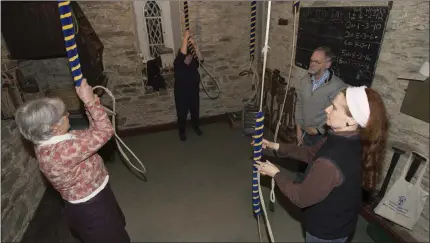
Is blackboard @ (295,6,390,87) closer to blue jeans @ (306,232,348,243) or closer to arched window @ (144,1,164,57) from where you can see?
blue jeans @ (306,232,348,243)

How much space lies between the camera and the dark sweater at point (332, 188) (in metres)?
1.34

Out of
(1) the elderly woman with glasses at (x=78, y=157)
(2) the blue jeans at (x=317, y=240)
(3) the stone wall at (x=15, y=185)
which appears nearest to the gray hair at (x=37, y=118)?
(1) the elderly woman with glasses at (x=78, y=157)

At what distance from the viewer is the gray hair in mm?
1408

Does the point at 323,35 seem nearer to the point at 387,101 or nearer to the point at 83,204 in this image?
the point at 387,101

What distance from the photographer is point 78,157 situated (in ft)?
5.03

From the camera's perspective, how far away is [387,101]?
2436 mm

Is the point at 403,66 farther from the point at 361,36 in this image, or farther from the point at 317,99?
the point at 317,99

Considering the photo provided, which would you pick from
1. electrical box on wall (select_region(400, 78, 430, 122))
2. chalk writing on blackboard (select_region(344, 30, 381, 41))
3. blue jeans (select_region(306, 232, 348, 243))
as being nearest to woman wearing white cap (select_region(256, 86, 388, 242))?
blue jeans (select_region(306, 232, 348, 243))

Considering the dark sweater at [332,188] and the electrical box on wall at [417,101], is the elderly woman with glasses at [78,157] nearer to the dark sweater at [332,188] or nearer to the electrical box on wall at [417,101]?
the dark sweater at [332,188]

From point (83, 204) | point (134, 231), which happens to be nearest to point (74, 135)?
point (83, 204)

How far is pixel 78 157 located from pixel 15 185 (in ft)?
4.65

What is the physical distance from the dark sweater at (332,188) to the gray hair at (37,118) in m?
1.34

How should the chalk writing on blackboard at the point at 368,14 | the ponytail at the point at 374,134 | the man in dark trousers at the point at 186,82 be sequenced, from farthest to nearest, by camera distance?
the man in dark trousers at the point at 186,82
the chalk writing on blackboard at the point at 368,14
the ponytail at the point at 374,134

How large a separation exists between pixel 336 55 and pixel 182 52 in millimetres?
2051
